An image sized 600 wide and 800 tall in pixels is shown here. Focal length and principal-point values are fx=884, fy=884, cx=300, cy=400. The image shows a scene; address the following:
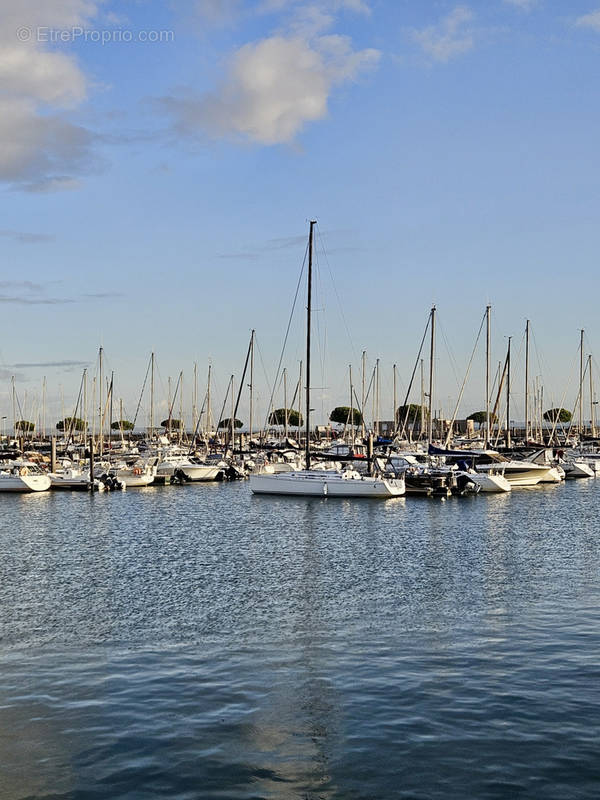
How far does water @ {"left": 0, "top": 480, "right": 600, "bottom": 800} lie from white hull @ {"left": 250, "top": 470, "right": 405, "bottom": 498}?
83.7ft

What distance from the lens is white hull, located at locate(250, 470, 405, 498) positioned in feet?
208

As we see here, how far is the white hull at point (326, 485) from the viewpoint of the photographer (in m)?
63.3

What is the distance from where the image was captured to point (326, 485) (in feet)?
209

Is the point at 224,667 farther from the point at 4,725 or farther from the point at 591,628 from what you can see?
the point at 591,628

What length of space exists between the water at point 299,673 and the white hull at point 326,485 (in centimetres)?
2550

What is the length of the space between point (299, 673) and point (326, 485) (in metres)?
46.2

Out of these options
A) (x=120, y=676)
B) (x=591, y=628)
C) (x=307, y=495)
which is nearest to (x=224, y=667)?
(x=120, y=676)

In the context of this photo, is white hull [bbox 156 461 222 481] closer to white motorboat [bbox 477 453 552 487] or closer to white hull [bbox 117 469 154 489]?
white hull [bbox 117 469 154 489]

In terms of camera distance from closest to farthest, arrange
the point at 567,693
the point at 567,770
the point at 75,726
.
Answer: the point at 567,770
the point at 75,726
the point at 567,693

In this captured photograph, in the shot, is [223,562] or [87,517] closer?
[223,562]

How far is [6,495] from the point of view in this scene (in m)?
67.9

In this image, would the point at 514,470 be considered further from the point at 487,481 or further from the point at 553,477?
the point at 487,481

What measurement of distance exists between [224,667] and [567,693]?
6689 millimetres

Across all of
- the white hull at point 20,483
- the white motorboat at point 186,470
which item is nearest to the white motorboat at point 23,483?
the white hull at point 20,483
